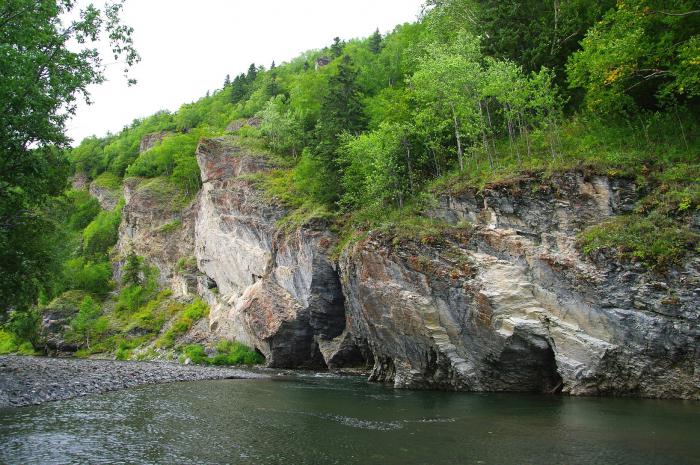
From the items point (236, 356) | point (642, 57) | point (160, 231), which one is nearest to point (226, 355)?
point (236, 356)

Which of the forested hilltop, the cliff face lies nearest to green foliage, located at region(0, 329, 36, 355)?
the forested hilltop

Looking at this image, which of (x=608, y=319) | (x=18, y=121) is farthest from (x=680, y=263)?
(x=18, y=121)

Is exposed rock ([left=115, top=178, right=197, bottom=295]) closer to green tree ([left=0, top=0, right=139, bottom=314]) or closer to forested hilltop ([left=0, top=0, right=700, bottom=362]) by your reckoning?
forested hilltop ([left=0, top=0, right=700, bottom=362])

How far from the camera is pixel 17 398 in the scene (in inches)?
742

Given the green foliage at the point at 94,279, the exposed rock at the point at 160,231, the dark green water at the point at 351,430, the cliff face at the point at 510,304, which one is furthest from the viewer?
the green foliage at the point at 94,279

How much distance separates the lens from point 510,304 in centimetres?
2234

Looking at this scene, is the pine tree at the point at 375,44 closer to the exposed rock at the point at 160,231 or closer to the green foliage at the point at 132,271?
the exposed rock at the point at 160,231

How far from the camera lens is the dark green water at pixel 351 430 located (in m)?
11.6

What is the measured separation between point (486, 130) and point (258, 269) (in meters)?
23.4

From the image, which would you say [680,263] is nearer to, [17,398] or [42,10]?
[42,10]

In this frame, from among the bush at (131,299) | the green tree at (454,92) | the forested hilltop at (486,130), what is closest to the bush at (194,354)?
the forested hilltop at (486,130)

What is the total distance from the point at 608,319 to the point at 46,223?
25.1 meters

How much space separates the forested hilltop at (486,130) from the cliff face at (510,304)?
1.04 m

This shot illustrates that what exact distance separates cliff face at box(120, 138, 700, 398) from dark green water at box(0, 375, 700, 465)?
1.88 meters
